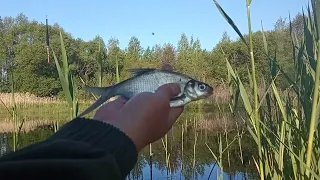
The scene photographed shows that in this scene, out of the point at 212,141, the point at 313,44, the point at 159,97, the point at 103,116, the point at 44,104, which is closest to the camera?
the point at 103,116

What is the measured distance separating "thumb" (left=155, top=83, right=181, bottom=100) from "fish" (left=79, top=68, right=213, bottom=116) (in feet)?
0.08

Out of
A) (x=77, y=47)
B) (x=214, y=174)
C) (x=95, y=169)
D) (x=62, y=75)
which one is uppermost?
(x=77, y=47)

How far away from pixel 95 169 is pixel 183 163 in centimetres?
607

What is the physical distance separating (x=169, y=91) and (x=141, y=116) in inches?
11.2

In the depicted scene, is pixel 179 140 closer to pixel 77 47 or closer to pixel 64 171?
pixel 64 171

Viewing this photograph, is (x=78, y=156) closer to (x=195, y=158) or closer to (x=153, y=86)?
(x=153, y=86)

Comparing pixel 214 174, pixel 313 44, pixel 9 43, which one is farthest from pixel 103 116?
pixel 9 43

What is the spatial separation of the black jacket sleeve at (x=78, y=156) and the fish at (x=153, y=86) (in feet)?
1.61

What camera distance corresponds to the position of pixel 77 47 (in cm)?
2909

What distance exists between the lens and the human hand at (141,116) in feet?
2.68

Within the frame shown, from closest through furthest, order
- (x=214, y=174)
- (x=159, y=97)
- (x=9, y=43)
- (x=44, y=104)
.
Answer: (x=159, y=97)
(x=214, y=174)
(x=44, y=104)
(x=9, y=43)

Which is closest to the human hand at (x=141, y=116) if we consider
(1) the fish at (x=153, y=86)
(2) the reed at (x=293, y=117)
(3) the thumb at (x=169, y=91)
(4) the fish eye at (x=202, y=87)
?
(3) the thumb at (x=169, y=91)

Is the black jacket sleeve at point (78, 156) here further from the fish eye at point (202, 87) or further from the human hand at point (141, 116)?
the fish eye at point (202, 87)

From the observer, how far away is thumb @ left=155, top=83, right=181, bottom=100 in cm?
108
